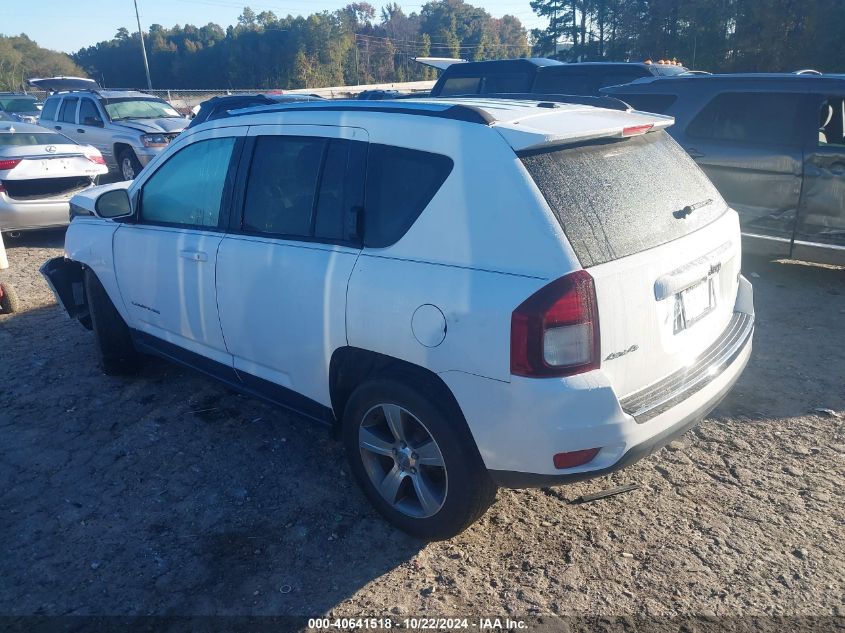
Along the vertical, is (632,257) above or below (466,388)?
above

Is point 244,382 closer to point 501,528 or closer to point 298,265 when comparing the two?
point 298,265

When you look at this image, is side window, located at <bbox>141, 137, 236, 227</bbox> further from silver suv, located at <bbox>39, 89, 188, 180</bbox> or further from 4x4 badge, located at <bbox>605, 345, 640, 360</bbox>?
silver suv, located at <bbox>39, 89, 188, 180</bbox>

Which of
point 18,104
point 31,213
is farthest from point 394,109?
point 18,104

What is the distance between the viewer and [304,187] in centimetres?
340

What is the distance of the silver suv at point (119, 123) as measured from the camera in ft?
41.5

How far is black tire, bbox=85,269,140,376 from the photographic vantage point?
4809 millimetres

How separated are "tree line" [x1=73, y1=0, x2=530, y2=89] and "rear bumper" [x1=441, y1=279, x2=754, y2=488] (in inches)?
2987

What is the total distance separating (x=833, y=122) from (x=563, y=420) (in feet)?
17.8

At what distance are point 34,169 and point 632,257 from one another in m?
8.41

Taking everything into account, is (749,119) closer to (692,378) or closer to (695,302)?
(695,302)

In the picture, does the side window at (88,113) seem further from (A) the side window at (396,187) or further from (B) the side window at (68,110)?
(A) the side window at (396,187)

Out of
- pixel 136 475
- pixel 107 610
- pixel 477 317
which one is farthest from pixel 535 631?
pixel 136 475

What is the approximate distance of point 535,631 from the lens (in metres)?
2.62

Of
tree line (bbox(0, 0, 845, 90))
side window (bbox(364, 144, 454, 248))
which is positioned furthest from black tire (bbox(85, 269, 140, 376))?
tree line (bbox(0, 0, 845, 90))
